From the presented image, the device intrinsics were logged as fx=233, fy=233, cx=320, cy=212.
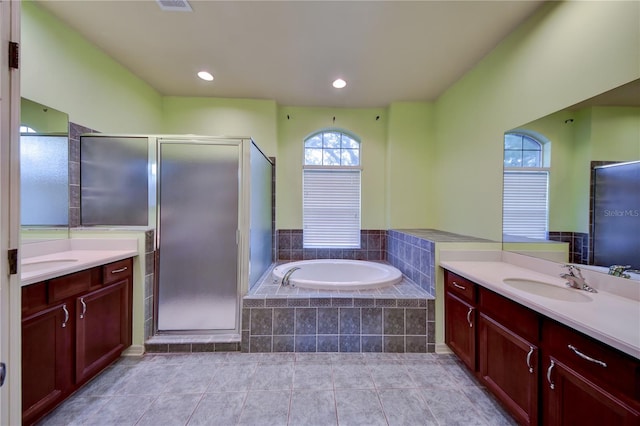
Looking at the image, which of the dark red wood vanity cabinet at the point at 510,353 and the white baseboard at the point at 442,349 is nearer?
the dark red wood vanity cabinet at the point at 510,353

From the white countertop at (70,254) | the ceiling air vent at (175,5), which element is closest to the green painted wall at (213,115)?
the ceiling air vent at (175,5)

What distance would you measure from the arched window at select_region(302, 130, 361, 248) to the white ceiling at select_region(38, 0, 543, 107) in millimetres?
790

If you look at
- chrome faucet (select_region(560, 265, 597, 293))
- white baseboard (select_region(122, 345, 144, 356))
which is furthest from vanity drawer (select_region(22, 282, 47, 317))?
chrome faucet (select_region(560, 265, 597, 293))

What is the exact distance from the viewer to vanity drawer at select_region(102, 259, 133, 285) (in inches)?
69.4

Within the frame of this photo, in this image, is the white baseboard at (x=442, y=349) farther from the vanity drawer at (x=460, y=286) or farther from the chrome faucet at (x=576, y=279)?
the chrome faucet at (x=576, y=279)

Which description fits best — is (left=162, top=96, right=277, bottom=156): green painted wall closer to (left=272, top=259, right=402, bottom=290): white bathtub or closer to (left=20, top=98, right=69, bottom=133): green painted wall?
(left=20, top=98, right=69, bottom=133): green painted wall

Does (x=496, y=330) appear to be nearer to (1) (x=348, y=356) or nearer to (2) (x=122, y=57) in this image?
(1) (x=348, y=356)

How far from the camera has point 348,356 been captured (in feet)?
6.57

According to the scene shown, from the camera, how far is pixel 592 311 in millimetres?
1079

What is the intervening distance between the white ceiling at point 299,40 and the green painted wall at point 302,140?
1.52 ft

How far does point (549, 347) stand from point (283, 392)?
1572 mm

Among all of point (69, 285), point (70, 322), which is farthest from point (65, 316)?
point (69, 285)

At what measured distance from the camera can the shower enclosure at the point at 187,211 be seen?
2.12 m

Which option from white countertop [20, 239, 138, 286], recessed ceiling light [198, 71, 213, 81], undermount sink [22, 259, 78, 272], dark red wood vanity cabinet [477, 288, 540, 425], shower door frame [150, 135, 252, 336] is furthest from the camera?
recessed ceiling light [198, 71, 213, 81]
